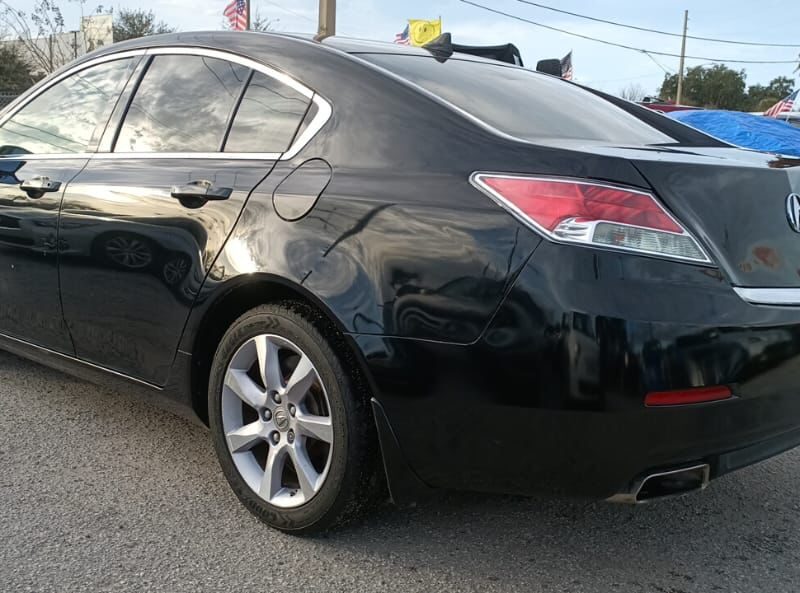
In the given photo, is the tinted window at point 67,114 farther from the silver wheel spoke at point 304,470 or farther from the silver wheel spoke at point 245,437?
the silver wheel spoke at point 304,470

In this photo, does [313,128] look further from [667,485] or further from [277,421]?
[667,485]

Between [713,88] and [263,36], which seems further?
[713,88]

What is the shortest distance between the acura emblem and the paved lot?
105cm

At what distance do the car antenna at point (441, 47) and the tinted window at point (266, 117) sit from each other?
28.3 inches

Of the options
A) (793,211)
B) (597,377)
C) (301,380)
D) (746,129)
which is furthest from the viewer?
(746,129)

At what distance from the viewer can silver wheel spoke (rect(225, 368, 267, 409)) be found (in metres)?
2.47

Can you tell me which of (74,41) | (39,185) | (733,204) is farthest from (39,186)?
(74,41)

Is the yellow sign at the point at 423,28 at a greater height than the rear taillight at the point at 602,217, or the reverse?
the yellow sign at the point at 423,28

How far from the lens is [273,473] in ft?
8.13

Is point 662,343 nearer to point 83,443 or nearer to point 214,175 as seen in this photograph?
point 214,175

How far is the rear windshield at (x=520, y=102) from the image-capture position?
2432 mm

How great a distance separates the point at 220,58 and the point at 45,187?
0.96 meters

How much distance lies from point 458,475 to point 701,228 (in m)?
0.92

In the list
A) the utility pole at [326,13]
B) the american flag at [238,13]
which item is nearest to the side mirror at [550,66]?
the utility pole at [326,13]
